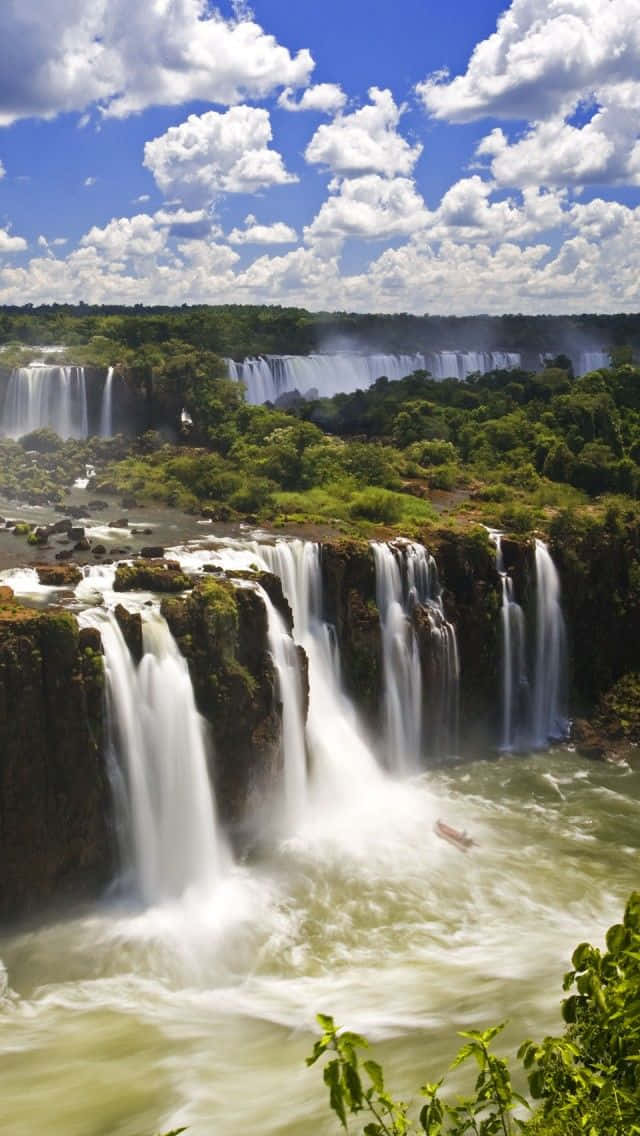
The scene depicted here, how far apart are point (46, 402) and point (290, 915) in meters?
37.9

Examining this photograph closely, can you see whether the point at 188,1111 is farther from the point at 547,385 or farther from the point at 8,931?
the point at 547,385

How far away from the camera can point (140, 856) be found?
21.8 metres

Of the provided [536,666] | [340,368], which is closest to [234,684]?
[536,666]

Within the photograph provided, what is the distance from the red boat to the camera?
950 inches

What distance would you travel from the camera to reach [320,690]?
93.1ft

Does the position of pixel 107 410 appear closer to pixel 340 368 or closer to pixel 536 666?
pixel 340 368

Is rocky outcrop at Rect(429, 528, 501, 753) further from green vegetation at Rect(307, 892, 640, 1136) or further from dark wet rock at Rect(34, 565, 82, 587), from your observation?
green vegetation at Rect(307, 892, 640, 1136)

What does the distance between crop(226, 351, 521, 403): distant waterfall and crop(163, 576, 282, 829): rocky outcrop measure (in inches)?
1538

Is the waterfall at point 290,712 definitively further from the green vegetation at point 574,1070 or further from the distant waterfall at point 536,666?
the green vegetation at point 574,1070

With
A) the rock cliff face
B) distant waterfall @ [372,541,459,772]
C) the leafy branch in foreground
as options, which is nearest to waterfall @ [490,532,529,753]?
distant waterfall @ [372,541,459,772]

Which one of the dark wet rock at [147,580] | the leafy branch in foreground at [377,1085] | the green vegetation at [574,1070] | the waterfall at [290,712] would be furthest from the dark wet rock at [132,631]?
the leafy branch in foreground at [377,1085]

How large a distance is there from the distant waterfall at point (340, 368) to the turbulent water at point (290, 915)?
36980 millimetres

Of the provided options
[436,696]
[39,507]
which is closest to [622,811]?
[436,696]

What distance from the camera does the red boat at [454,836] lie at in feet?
79.2
